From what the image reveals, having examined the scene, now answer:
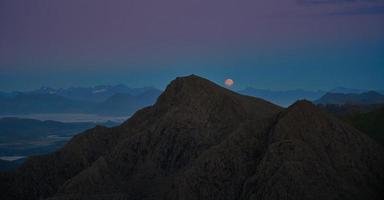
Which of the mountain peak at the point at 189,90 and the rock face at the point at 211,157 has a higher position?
the mountain peak at the point at 189,90

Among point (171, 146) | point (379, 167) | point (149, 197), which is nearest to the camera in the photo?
point (379, 167)

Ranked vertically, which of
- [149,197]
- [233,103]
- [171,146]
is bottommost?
[149,197]

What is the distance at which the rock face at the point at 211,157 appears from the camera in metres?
52.6

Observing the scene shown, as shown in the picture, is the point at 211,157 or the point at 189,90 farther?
the point at 189,90

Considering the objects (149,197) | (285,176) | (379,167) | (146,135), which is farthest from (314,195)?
(146,135)

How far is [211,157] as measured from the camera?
196 ft

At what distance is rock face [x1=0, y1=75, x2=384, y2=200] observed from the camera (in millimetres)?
52625

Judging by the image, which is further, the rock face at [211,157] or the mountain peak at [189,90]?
the mountain peak at [189,90]

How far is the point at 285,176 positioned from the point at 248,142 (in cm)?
974

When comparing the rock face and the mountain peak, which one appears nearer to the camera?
the rock face

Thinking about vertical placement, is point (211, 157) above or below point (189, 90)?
below

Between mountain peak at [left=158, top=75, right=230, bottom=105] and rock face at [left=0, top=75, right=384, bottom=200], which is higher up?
mountain peak at [left=158, top=75, right=230, bottom=105]

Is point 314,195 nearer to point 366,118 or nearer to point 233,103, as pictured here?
point 233,103

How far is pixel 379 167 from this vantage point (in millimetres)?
57406
